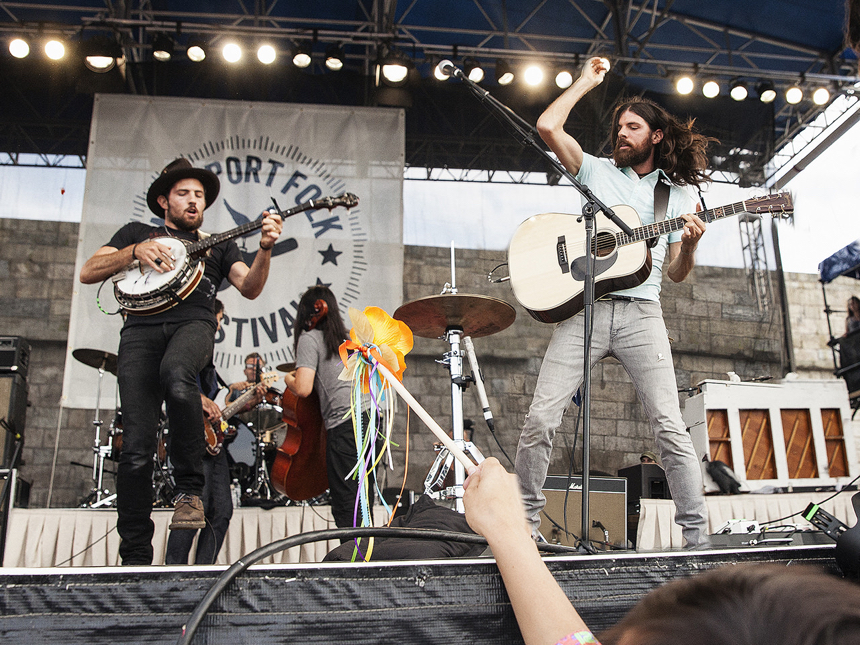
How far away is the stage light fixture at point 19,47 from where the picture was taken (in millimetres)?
6695

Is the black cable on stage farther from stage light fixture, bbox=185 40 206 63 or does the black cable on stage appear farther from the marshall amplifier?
stage light fixture, bbox=185 40 206 63

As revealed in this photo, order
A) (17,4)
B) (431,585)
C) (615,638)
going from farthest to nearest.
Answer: (17,4), (431,585), (615,638)

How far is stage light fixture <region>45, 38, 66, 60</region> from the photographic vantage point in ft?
21.9

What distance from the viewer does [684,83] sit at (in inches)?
289

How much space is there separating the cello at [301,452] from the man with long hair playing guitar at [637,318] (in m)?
1.70

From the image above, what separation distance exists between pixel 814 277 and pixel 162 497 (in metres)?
8.52

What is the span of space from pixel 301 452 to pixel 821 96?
22.3ft

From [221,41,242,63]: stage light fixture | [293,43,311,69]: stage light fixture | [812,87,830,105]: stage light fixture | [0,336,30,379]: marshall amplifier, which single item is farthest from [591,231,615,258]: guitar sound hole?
[812,87,830,105]: stage light fixture

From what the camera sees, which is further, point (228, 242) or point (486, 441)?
point (486, 441)

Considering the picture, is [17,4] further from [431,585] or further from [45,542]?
[431,585]

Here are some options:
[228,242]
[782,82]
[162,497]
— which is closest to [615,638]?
[228,242]

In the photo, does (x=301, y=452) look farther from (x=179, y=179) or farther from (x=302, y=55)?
(x=302, y=55)

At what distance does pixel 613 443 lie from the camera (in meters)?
9.31

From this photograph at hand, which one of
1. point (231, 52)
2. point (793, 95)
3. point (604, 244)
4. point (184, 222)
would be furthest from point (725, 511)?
point (231, 52)
